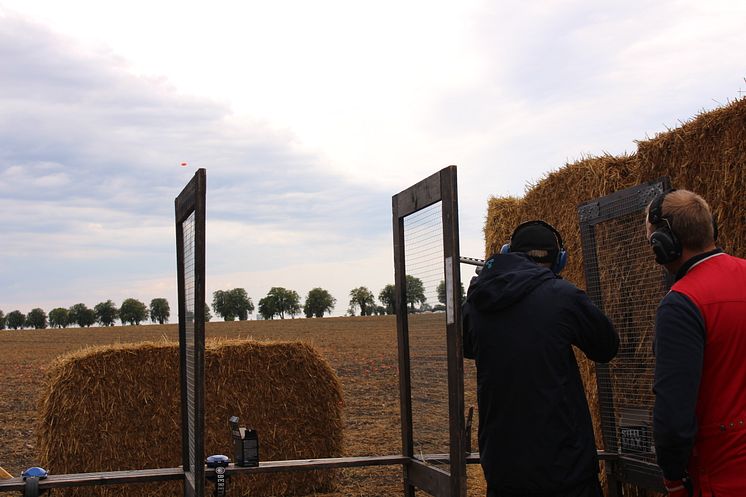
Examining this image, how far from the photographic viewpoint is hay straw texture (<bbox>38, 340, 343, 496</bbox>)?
7840mm

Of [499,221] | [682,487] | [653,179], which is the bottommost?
[682,487]

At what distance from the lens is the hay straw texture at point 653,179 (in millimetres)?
4398

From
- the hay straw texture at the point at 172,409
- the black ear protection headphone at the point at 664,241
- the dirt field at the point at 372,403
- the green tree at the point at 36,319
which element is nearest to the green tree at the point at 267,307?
the green tree at the point at 36,319

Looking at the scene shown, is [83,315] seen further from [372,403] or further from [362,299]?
[372,403]

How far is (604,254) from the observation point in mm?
5059

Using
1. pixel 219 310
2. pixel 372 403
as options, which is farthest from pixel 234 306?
pixel 372 403

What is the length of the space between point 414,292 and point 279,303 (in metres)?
94.0

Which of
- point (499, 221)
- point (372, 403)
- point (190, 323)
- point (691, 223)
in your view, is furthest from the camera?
point (372, 403)

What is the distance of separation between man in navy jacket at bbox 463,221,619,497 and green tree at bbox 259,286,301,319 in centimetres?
9136

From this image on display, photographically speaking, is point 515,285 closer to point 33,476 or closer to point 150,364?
point 33,476

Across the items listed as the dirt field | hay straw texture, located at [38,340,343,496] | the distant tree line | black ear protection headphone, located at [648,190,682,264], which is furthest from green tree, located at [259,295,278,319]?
Result: black ear protection headphone, located at [648,190,682,264]

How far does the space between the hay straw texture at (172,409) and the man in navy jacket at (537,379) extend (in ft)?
18.4

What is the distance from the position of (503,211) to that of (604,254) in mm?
2874

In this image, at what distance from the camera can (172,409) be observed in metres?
8.11
